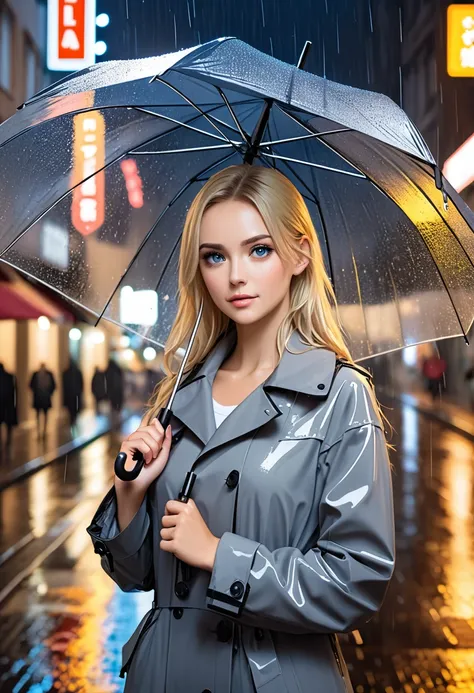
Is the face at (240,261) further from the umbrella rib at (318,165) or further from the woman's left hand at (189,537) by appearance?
the woman's left hand at (189,537)

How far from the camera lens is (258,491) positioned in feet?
7.48

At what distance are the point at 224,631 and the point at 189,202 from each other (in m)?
1.40

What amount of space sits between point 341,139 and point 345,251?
444mm

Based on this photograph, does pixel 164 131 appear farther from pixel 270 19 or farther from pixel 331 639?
pixel 270 19

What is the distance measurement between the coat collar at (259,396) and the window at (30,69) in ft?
85.1

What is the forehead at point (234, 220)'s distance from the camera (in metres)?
2.47

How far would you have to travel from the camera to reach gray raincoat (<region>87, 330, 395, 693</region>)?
7.11ft

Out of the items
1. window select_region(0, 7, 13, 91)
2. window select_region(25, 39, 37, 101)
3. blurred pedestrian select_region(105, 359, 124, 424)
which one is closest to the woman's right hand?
window select_region(0, 7, 13, 91)

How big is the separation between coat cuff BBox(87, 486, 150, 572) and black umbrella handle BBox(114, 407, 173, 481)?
12 centimetres

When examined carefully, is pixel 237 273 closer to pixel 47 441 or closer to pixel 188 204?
pixel 188 204

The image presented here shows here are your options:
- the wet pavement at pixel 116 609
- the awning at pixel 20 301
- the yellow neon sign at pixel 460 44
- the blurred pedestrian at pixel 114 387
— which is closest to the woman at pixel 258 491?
the wet pavement at pixel 116 609

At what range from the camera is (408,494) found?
13477 mm

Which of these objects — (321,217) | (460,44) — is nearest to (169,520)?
(321,217)

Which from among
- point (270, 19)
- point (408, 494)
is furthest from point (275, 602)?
point (270, 19)
